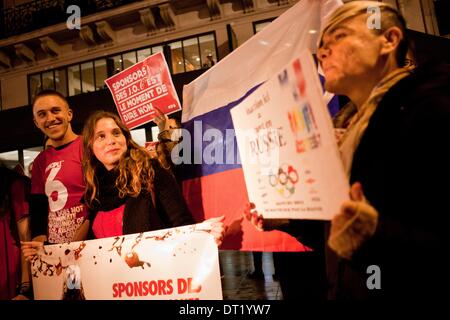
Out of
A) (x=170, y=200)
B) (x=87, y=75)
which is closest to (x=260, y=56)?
(x=170, y=200)

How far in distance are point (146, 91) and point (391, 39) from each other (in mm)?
2009

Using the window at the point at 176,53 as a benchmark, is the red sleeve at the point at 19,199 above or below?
below

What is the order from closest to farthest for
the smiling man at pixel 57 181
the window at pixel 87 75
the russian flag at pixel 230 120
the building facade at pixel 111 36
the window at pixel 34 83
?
1. the russian flag at pixel 230 120
2. the smiling man at pixel 57 181
3. the building facade at pixel 111 36
4. the window at pixel 87 75
5. the window at pixel 34 83

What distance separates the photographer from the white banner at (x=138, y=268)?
1.75 meters

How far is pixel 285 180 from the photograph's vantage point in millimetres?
1155

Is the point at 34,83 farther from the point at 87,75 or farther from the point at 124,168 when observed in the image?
the point at 124,168

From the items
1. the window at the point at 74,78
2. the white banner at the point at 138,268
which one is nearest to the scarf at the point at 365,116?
the white banner at the point at 138,268

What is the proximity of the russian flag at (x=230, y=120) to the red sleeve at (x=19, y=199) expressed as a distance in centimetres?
140

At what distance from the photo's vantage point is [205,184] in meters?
2.38

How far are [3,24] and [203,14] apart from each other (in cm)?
797

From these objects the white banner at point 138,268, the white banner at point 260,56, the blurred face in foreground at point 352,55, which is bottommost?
the white banner at point 138,268

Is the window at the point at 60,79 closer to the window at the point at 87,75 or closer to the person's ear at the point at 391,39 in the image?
the window at the point at 87,75
